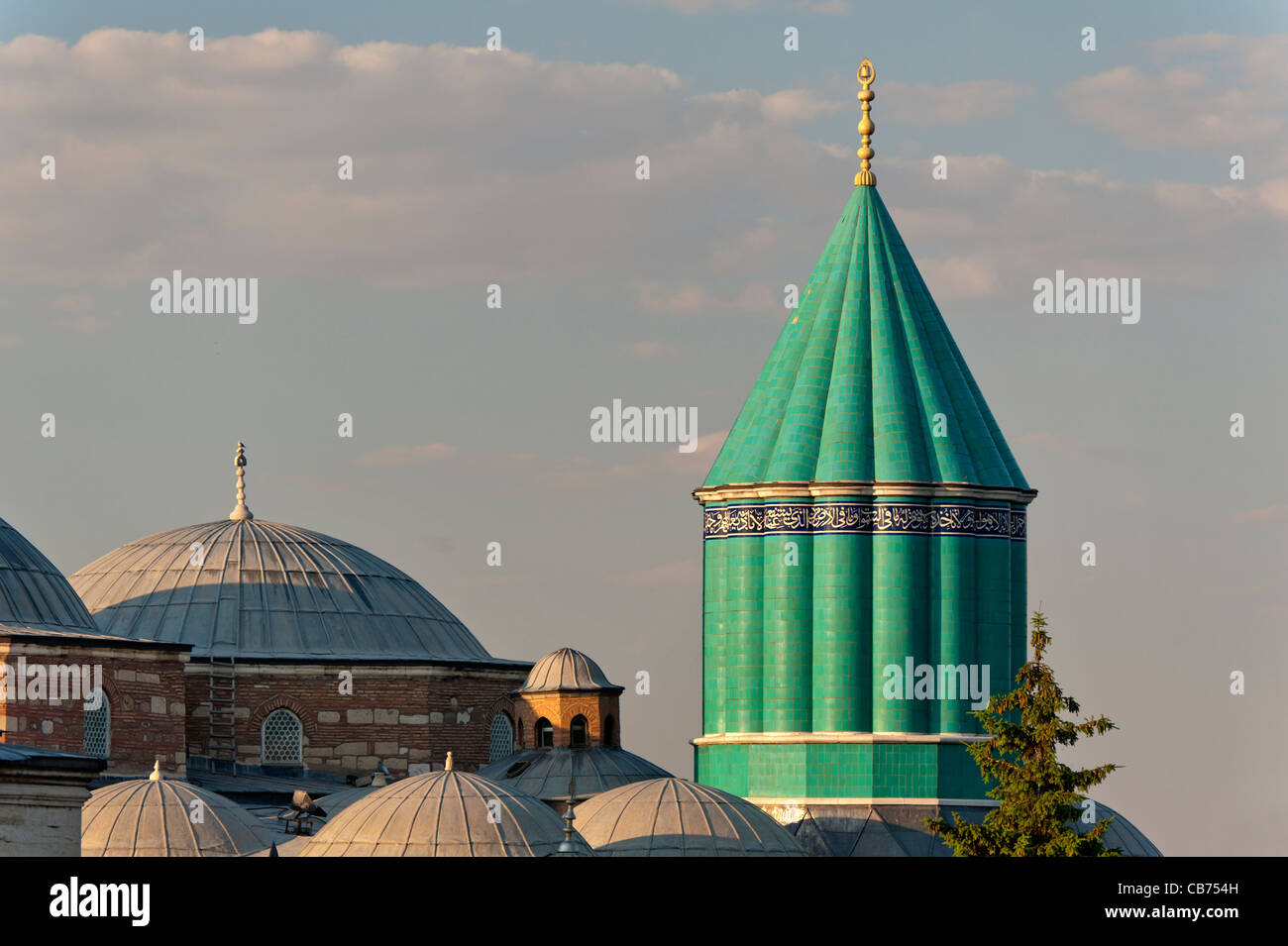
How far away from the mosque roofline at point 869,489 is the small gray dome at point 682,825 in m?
5.13

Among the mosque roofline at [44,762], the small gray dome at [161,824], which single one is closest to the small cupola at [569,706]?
the small gray dome at [161,824]

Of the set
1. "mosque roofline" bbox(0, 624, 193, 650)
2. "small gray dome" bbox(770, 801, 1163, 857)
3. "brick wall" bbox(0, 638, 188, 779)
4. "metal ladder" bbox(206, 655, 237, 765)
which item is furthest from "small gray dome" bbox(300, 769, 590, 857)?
"metal ladder" bbox(206, 655, 237, 765)

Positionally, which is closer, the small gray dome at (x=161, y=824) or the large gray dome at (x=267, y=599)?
the small gray dome at (x=161, y=824)

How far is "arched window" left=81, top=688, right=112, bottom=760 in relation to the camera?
51.2 m

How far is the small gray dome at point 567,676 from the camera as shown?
56.2 metres

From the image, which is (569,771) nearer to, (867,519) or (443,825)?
(867,519)

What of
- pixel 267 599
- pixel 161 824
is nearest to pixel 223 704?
pixel 267 599

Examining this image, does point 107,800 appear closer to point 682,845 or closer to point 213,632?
point 682,845

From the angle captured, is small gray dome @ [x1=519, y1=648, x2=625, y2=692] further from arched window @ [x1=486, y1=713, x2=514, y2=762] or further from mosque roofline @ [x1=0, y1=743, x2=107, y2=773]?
mosque roofline @ [x1=0, y1=743, x2=107, y2=773]

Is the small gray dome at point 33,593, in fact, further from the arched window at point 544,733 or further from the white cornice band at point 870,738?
the white cornice band at point 870,738

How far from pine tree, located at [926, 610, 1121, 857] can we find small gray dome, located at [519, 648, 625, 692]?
16.7 metres
